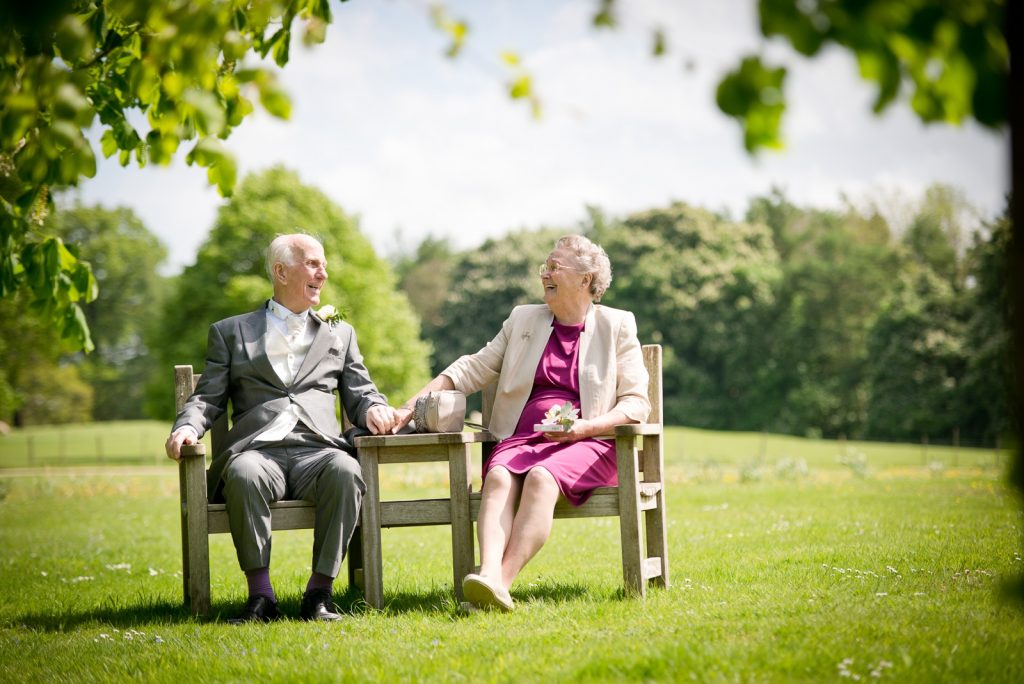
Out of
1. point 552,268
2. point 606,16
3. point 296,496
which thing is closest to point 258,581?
point 296,496

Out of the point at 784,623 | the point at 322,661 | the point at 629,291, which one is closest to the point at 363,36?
the point at 322,661

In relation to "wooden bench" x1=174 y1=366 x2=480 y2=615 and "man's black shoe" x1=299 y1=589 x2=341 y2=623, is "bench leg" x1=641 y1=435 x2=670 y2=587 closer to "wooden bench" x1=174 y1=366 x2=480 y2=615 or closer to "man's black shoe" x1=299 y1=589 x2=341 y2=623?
"wooden bench" x1=174 y1=366 x2=480 y2=615

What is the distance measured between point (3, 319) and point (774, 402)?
3042 centimetres

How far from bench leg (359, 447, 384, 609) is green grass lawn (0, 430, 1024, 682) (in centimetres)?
11

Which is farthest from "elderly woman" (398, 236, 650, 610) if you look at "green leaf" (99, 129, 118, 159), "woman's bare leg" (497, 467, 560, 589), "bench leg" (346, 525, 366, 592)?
"green leaf" (99, 129, 118, 159)

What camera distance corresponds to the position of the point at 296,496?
4910 millimetres

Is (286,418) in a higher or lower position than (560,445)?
higher

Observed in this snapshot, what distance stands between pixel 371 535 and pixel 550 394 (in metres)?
1.16

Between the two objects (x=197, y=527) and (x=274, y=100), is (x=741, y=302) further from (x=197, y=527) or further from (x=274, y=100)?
(x=274, y=100)

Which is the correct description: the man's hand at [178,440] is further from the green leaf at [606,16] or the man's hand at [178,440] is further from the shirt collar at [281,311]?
the green leaf at [606,16]

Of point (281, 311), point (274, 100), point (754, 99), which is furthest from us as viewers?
point (281, 311)

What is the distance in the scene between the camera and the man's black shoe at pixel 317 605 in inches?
185

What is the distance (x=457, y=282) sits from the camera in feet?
153

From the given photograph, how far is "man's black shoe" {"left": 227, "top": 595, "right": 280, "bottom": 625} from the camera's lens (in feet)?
15.4
